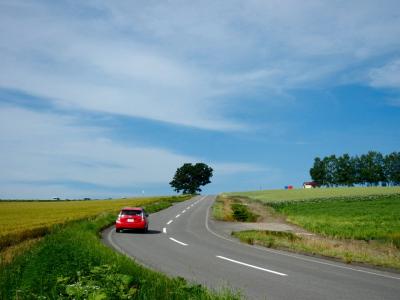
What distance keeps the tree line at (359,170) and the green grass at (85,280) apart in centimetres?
15897

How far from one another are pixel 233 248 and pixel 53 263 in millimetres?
8924

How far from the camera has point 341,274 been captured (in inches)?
475

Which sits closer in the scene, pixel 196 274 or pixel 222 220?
pixel 196 274

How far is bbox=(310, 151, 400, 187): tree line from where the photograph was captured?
16050cm

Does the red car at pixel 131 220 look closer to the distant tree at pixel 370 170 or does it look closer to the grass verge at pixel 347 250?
the grass verge at pixel 347 250

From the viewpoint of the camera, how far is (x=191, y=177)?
152 meters

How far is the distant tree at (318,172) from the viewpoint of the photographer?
169625 millimetres

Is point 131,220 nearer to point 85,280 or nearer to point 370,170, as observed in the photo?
point 85,280

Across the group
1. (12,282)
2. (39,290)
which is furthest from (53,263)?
(39,290)

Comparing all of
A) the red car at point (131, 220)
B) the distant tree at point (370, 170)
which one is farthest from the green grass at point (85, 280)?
the distant tree at point (370, 170)

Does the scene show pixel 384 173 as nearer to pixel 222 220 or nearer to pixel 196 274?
pixel 222 220

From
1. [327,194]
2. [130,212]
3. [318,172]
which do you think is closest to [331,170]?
[318,172]

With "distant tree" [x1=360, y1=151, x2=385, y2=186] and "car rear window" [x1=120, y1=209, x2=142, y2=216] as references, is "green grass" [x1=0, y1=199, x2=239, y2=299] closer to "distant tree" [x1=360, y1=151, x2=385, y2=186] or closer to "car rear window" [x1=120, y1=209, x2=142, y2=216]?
"car rear window" [x1=120, y1=209, x2=142, y2=216]

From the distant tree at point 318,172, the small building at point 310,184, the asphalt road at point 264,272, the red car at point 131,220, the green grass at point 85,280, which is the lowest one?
the asphalt road at point 264,272
